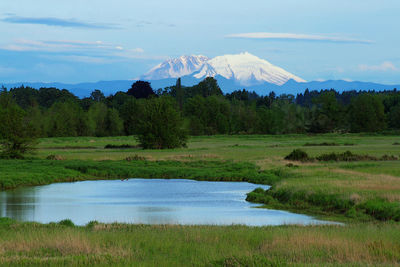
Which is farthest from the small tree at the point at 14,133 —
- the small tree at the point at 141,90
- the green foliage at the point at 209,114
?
the small tree at the point at 141,90

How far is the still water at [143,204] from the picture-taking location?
30109mm

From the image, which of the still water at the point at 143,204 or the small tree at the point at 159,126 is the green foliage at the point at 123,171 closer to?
the still water at the point at 143,204

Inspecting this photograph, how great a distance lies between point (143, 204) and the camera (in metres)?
37.5

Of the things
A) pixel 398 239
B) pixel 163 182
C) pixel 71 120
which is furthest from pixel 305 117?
pixel 398 239

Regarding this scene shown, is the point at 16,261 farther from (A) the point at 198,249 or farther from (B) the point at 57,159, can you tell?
(B) the point at 57,159

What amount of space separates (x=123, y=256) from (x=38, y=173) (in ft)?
129

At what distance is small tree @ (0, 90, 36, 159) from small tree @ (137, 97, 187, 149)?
20258 millimetres

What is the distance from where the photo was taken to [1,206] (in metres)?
36.1

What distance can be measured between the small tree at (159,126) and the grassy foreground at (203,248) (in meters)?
63.7

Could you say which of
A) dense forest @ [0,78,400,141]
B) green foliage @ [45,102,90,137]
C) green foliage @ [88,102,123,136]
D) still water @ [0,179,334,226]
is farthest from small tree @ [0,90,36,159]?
green foliage @ [88,102,123,136]

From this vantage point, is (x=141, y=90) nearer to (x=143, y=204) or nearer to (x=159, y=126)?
(x=159, y=126)

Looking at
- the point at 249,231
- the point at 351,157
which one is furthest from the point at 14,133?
the point at 249,231

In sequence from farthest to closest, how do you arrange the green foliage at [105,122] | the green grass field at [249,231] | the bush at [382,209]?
the green foliage at [105,122] < the bush at [382,209] < the green grass field at [249,231]

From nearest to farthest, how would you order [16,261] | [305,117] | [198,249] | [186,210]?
[16,261]
[198,249]
[186,210]
[305,117]
